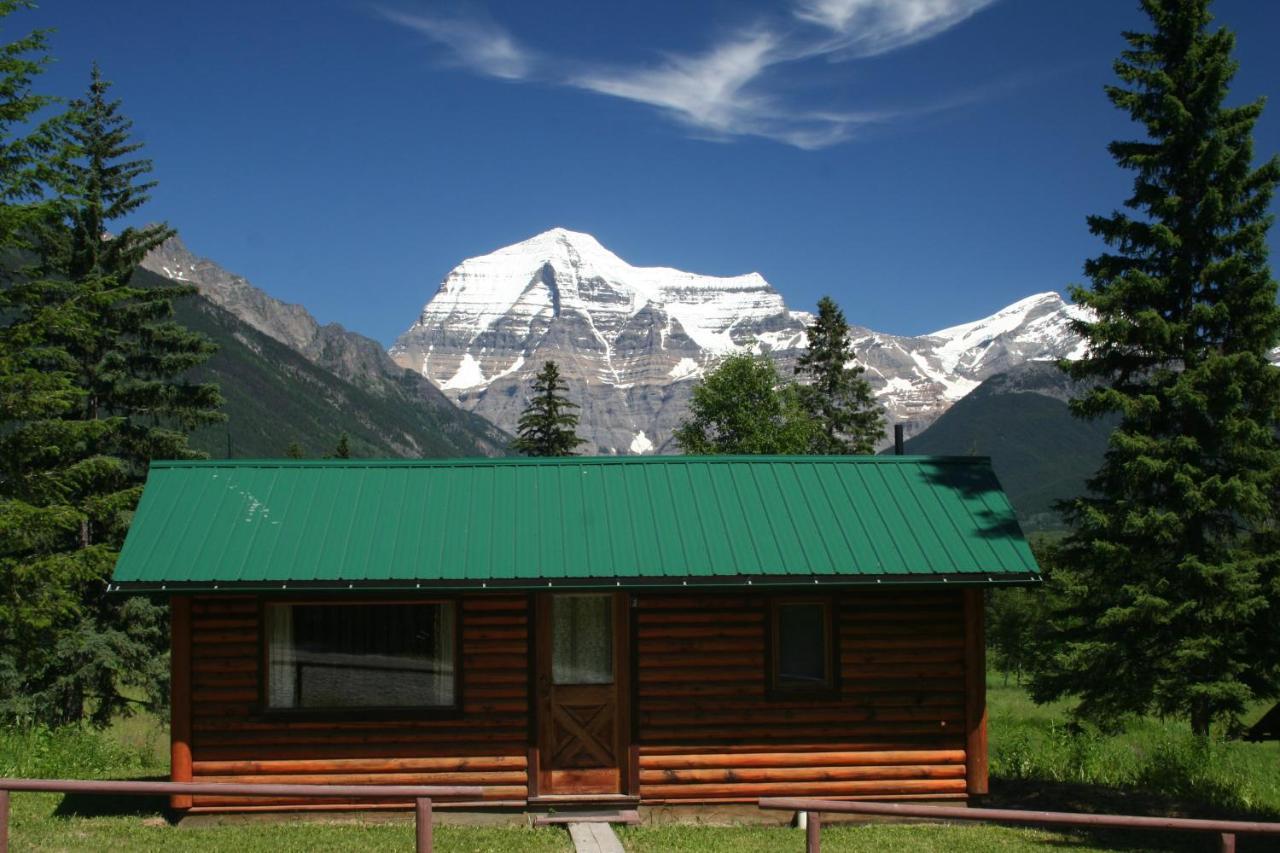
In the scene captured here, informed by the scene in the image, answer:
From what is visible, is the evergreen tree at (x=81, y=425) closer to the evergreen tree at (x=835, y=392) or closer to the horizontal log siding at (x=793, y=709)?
the horizontal log siding at (x=793, y=709)

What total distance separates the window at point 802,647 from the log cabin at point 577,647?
0.09 ft

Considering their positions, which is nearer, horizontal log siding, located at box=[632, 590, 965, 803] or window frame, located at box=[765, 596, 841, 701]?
horizontal log siding, located at box=[632, 590, 965, 803]

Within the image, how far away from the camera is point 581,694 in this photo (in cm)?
1473

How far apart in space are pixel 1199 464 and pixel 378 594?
1372cm

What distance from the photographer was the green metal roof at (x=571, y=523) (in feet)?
46.4

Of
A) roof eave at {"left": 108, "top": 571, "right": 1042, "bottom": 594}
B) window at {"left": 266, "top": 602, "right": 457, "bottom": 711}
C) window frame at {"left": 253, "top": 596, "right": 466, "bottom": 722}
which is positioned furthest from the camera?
window at {"left": 266, "top": 602, "right": 457, "bottom": 711}

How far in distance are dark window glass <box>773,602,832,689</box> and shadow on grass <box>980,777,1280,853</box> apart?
282 cm

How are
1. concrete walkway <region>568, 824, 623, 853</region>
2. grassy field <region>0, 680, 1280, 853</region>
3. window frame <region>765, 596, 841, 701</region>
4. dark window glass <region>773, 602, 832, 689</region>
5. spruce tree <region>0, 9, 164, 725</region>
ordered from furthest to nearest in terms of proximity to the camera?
spruce tree <region>0, 9, 164, 725</region> → dark window glass <region>773, 602, 832, 689</region> → window frame <region>765, 596, 841, 701</region> → grassy field <region>0, 680, 1280, 853</region> → concrete walkway <region>568, 824, 623, 853</region>

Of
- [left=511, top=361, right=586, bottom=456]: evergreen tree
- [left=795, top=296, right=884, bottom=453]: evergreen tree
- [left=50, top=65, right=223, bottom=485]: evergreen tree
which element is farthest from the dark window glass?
[left=511, top=361, right=586, bottom=456]: evergreen tree

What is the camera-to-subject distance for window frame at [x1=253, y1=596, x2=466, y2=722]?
567 inches

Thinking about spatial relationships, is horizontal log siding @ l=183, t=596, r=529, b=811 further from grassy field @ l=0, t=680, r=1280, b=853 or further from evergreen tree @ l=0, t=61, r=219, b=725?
evergreen tree @ l=0, t=61, r=219, b=725

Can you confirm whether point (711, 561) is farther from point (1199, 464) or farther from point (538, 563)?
point (1199, 464)

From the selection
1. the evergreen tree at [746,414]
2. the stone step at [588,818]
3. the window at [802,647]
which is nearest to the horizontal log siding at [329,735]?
the stone step at [588,818]

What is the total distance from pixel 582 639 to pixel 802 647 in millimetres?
2784
